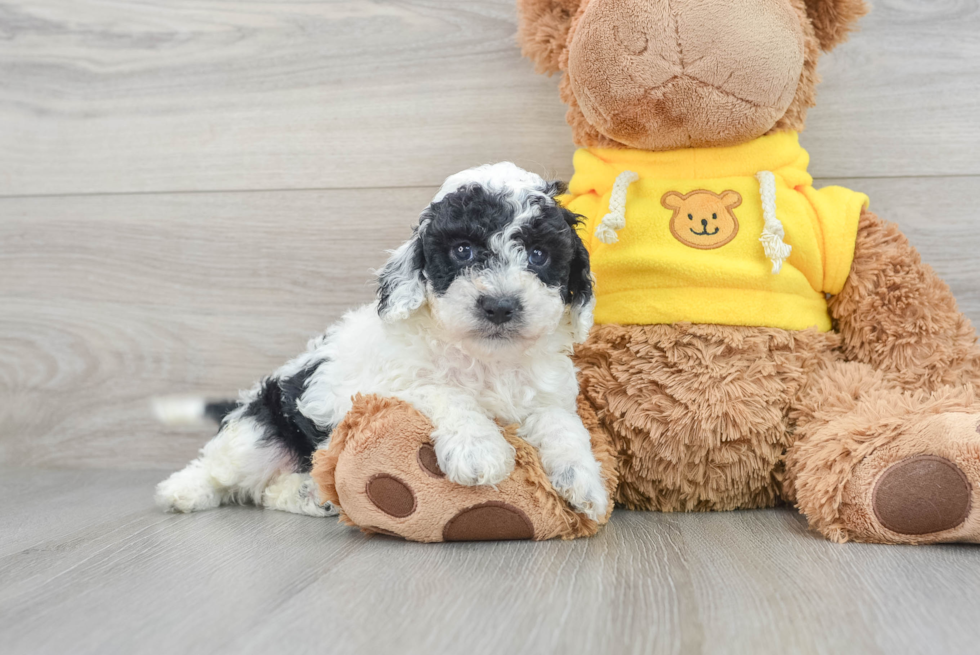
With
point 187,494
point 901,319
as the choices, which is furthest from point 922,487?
point 187,494

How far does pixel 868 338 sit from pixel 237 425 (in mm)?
1369

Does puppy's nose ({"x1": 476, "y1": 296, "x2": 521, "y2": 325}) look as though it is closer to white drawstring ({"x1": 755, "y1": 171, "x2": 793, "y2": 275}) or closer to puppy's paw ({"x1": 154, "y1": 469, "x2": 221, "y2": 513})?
white drawstring ({"x1": 755, "y1": 171, "x2": 793, "y2": 275})

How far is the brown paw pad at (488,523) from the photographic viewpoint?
1362mm

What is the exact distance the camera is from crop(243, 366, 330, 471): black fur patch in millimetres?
1676

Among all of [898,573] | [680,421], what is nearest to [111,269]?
[680,421]

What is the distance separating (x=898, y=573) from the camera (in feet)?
3.90

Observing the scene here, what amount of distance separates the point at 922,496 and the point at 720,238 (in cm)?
61

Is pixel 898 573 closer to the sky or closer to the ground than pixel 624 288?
closer to the ground

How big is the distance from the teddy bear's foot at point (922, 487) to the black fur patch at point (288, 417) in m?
1.05

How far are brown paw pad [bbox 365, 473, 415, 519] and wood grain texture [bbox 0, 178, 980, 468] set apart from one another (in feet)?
2.94

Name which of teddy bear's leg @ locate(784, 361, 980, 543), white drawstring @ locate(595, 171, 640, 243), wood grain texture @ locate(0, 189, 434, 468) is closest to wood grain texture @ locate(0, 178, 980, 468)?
wood grain texture @ locate(0, 189, 434, 468)

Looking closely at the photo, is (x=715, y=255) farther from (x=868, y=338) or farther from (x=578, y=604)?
(x=578, y=604)

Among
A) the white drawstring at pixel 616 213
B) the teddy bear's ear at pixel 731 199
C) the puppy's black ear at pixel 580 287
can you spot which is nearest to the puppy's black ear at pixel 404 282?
the puppy's black ear at pixel 580 287

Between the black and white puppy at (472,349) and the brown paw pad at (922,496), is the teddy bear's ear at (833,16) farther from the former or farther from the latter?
the brown paw pad at (922,496)
